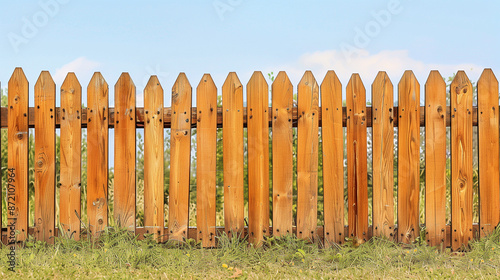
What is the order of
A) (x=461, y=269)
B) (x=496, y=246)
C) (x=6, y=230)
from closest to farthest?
(x=461, y=269)
(x=496, y=246)
(x=6, y=230)

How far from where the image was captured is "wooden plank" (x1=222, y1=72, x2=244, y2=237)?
397cm

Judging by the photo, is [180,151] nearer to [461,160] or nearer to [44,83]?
[44,83]

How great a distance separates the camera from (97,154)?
161 inches

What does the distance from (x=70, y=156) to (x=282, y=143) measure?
195 centimetres

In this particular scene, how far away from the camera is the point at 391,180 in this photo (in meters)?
4.05

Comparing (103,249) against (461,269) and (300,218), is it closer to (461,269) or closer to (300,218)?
(300,218)

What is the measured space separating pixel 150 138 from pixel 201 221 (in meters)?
0.88

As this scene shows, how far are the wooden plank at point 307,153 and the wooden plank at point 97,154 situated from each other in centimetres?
176

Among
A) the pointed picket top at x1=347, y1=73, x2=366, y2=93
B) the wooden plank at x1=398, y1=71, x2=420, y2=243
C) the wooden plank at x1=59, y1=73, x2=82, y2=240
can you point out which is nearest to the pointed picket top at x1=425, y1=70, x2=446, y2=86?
the wooden plank at x1=398, y1=71, x2=420, y2=243

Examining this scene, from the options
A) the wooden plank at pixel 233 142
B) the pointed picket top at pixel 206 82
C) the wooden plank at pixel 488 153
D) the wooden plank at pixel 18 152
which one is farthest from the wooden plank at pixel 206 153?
the wooden plank at pixel 488 153

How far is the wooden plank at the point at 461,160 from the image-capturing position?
13.5ft

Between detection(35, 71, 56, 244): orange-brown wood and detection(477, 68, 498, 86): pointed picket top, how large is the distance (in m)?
3.98

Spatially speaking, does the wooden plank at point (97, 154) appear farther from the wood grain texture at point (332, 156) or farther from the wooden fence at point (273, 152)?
the wood grain texture at point (332, 156)

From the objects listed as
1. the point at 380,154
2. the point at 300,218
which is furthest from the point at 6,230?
the point at 380,154
